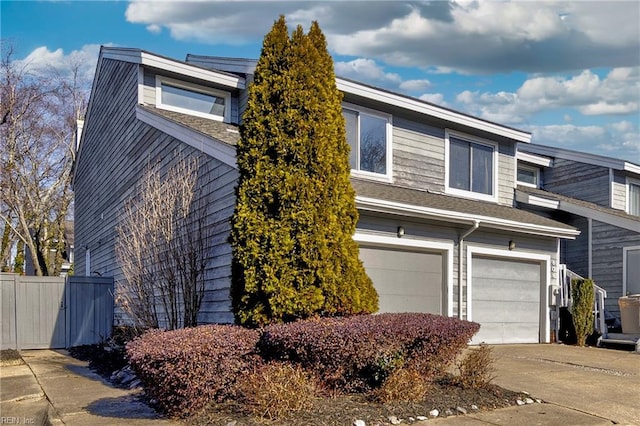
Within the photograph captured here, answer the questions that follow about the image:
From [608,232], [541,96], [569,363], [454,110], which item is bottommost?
[569,363]

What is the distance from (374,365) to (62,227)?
2678cm

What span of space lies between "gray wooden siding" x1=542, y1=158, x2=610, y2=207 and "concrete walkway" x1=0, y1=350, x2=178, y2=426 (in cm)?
1389

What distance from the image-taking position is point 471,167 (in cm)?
1402

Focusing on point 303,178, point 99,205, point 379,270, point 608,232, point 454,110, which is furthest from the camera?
point 99,205

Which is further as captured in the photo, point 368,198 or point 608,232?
point 608,232

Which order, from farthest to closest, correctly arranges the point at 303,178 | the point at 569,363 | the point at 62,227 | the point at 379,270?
the point at 62,227, the point at 379,270, the point at 569,363, the point at 303,178

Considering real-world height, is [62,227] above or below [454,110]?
below

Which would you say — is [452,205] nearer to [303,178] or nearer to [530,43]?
[530,43]

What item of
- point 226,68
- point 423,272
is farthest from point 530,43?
point 226,68

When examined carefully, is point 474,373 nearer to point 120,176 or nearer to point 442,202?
point 442,202

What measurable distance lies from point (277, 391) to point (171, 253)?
424cm

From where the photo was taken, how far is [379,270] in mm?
10273

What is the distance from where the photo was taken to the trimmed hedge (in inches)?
243

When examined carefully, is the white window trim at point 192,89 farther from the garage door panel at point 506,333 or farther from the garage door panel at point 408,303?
the garage door panel at point 506,333
